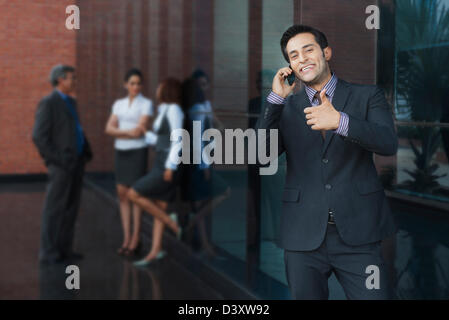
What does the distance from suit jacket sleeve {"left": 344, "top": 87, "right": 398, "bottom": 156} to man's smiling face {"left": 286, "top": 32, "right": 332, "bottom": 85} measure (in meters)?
0.19

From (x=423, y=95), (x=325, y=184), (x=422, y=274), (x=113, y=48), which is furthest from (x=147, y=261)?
(x=113, y=48)

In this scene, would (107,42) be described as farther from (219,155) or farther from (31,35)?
(219,155)

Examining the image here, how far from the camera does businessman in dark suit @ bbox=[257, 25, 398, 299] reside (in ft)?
6.53

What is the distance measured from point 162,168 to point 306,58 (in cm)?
406

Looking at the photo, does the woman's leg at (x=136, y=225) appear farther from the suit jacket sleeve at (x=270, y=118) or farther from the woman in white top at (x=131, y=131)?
the suit jacket sleeve at (x=270, y=118)

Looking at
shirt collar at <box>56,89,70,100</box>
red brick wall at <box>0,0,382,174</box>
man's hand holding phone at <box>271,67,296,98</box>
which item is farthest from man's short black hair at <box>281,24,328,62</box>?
shirt collar at <box>56,89,70,100</box>

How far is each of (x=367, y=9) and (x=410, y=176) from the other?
763mm

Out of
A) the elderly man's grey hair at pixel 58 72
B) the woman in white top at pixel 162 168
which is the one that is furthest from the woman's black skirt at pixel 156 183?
the elderly man's grey hair at pixel 58 72

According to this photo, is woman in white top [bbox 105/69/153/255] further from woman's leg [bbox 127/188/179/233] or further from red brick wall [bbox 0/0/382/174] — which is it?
red brick wall [bbox 0/0/382/174]

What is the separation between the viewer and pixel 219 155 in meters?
5.43

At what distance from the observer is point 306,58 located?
195 centimetres

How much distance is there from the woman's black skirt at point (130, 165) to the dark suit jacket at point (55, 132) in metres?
0.52

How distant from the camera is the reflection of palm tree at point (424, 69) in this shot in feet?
8.61

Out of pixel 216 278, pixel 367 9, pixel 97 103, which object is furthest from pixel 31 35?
pixel 97 103
